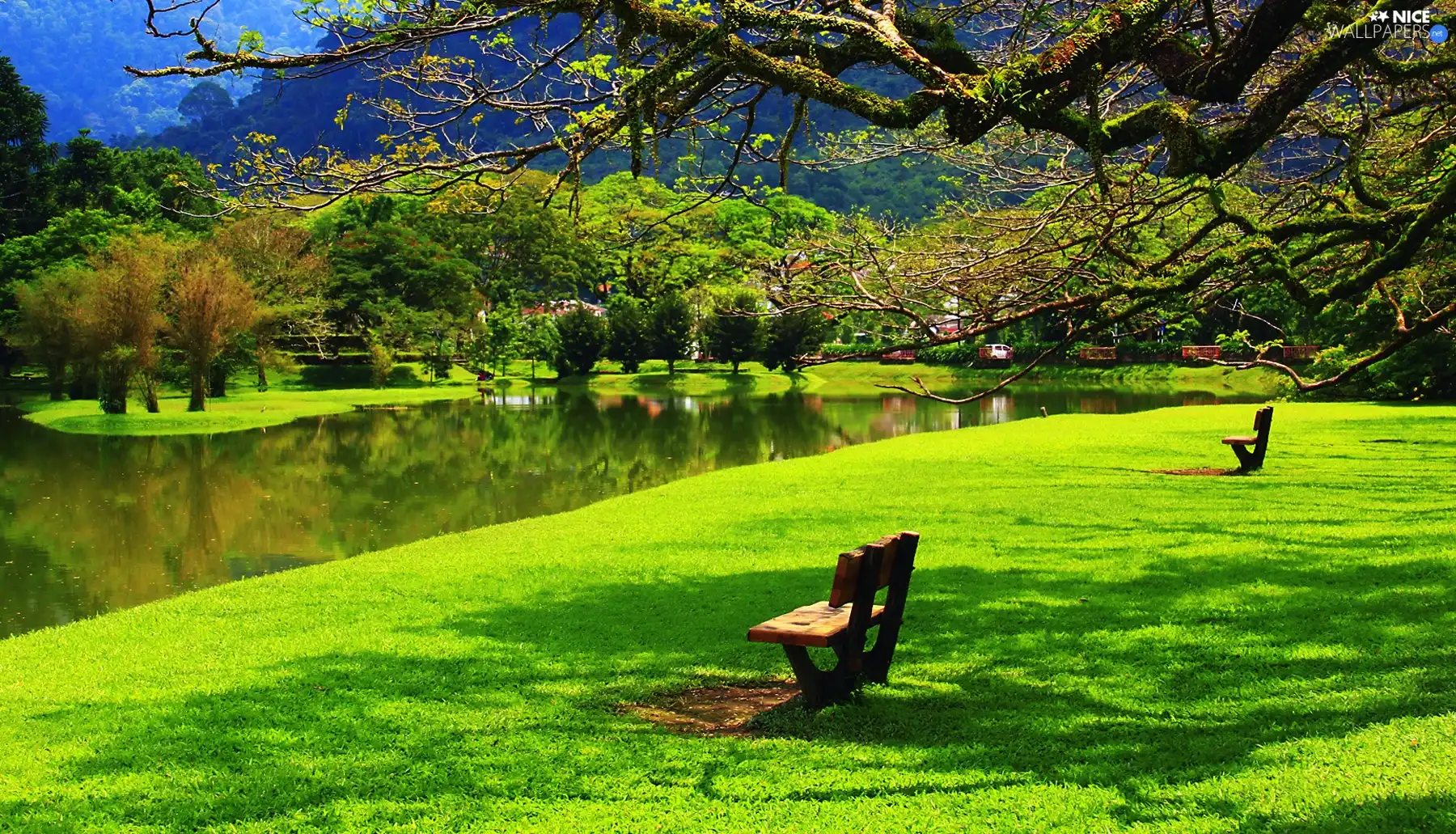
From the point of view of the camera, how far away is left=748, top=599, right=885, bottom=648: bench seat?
548cm

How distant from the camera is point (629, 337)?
61156mm

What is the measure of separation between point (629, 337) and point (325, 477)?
3795cm

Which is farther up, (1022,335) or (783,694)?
(1022,335)

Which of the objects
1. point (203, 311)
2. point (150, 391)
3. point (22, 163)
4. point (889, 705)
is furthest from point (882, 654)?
point (22, 163)

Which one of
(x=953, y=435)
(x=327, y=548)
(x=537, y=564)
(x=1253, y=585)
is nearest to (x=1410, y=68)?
(x=1253, y=585)

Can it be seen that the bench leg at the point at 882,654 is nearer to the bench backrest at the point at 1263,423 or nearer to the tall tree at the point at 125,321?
the bench backrest at the point at 1263,423

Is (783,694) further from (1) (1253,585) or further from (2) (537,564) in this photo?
(2) (537,564)

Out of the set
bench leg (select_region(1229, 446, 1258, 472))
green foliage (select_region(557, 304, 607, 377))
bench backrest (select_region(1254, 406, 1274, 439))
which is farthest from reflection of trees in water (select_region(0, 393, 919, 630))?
green foliage (select_region(557, 304, 607, 377))

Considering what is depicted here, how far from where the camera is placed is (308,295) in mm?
53344

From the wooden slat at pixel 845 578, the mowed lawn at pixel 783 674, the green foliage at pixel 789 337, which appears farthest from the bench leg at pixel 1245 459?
the green foliage at pixel 789 337

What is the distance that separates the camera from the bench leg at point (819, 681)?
5.73 meters

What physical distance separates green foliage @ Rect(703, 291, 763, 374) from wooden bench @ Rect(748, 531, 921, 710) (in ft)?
165

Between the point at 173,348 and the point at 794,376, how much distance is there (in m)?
31.7

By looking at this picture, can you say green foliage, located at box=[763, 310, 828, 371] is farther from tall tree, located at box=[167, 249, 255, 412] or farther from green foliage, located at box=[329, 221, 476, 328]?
tall tree, located at box=[167, 249, 255, 412]
